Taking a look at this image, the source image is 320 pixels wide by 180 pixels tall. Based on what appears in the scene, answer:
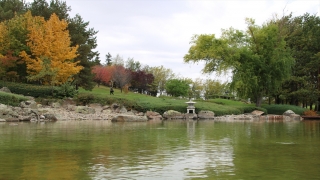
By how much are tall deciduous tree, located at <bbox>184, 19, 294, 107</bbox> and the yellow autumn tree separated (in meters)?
16.7

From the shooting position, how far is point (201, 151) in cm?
1126

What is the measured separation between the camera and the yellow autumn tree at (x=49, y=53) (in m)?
37.3

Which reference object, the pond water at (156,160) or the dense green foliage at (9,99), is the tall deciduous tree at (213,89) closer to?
the dense green foliage at (9,99)

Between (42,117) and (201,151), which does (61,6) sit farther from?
(201,151)

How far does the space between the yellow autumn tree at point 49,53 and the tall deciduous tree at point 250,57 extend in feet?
54.8

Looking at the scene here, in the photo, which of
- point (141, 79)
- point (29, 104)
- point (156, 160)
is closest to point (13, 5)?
point (141, 79)

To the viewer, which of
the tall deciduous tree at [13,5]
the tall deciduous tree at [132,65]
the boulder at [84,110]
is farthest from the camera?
the tall deciduous tree at [132,65]

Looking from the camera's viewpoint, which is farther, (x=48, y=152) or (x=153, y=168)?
(x=48, y=152)

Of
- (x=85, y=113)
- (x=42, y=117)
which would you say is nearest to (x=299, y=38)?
(x=85, y=113)

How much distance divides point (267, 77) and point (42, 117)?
27.3m

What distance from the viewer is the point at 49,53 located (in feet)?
123

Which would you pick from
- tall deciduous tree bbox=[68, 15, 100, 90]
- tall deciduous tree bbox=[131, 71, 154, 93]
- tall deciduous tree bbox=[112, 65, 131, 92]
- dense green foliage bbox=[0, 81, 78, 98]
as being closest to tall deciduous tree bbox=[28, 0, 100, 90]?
tall deciduous tree bbox=[68, 15, 100, 90]

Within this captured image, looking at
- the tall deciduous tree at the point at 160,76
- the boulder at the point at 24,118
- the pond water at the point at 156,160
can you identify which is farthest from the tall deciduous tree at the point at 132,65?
the pond water at the point at 156,160

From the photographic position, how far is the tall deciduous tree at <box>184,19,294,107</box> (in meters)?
44.1
